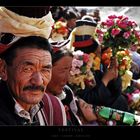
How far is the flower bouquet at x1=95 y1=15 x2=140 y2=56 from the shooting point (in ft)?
13.1

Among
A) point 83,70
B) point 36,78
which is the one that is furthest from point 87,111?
point 36,78

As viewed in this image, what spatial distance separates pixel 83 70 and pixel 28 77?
37 cm

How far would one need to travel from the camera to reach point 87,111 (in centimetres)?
397

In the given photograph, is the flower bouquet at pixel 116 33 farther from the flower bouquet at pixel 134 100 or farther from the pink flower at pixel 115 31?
the flower bouquet at pixel 134 100

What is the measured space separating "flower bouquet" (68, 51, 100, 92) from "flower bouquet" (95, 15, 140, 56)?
0.13 m

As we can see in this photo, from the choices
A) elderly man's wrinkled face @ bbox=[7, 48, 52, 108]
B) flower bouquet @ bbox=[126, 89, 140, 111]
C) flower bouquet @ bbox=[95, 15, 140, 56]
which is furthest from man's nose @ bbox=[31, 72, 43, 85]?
flower bouquet @ bbox=[126, 89, 140, 111]

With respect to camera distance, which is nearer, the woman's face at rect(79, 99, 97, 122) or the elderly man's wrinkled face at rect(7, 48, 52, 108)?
the elderly man's wrinkled face at rect(7, 48, 52, 108)

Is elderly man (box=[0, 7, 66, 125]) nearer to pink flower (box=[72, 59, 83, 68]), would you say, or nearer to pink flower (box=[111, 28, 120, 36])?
pink flower (box=[72, 59, 83, 68])

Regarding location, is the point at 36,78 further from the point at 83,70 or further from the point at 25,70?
the point at 83,70

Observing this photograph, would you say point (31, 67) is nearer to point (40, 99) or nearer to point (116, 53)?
point (40, 99)

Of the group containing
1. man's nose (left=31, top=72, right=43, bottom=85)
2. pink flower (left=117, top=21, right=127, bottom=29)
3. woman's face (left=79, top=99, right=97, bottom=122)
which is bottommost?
woman's face (left=79, top=99, right=97, bottom=122)

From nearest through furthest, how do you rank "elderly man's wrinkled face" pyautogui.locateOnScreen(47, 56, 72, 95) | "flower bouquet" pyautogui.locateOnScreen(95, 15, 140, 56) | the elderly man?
the elderly man, "elderly man's wrinkled face" pyautogui.locateOnScreen(47, 56, 72, 95), "flower bouquet" pyautogui.locateOnScreen(95, 15, 140, 56)
